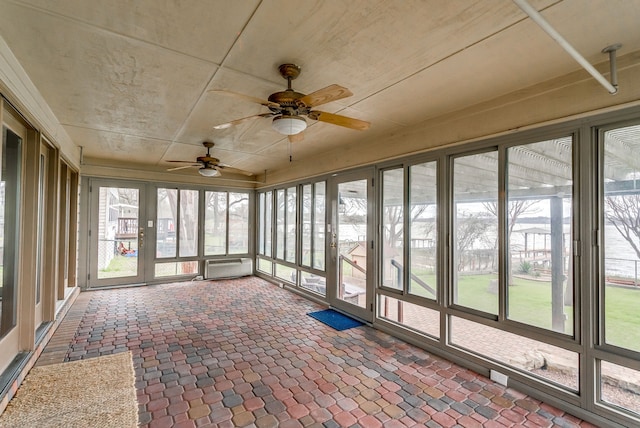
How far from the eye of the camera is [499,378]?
2730 millimetres

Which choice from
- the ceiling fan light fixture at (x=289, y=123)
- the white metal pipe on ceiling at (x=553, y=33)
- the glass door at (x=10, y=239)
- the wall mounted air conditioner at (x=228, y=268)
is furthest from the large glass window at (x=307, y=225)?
the white metal pipe on ceiling at (x=553, y=33)

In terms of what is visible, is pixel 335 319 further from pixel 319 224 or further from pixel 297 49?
pixel 297 49

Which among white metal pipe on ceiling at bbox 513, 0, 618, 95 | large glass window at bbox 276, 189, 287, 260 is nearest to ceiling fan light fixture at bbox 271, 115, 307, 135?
white metal pipe on ceiling at bbox 513, 0, 618, 95

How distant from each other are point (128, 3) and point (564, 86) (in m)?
3.06

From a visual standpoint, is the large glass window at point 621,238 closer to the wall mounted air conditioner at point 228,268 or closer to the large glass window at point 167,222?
the wall mounted air conditioner at point 228,268

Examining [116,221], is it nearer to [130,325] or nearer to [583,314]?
[130,325]

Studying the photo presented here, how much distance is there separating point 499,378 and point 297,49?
10.6ft

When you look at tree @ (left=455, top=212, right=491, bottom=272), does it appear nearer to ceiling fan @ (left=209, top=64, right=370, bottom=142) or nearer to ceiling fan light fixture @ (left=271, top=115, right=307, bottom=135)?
ceiling fan @ (left=209, top=64, right=370, bottom=142)

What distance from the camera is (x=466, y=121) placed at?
121 inches

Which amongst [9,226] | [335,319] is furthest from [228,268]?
[9,226]

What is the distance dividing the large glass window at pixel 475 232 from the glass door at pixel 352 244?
1.27 meters

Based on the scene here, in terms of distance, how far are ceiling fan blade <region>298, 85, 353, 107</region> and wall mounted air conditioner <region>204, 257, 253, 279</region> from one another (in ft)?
18.4

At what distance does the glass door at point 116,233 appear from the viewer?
19.4 ft

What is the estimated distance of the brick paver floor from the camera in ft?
7.32
